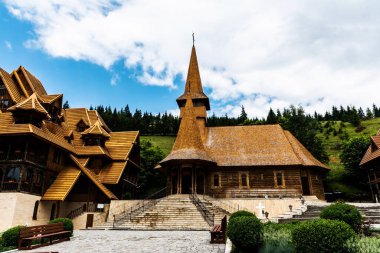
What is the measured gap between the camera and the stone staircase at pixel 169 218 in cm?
2091

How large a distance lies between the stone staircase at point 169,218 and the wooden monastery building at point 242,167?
4079mm

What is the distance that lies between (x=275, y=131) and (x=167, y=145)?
49.6 metres

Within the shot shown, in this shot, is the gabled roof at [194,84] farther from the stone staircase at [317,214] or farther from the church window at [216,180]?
the stone staircase at [317,214]

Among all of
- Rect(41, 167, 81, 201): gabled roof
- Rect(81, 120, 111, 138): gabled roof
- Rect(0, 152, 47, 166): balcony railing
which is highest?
Rect(81, 120, 111, 138): gabled roof

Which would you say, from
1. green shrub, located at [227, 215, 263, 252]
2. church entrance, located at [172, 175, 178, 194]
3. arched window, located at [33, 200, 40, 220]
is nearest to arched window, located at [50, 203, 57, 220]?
arched window, located at [33, 200, 40, 220]

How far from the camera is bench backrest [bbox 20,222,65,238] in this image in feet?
38.8

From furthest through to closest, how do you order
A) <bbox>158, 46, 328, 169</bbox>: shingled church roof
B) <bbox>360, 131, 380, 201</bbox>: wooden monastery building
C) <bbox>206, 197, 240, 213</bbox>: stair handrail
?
<bbox>360, 131, 380, 201</bbox>: wooden monastery building
<bbox>158, 46, 328, 169</bbox>: shingled church roof
<bbox>206, 197, 240, 213</bbox>: stair handrail

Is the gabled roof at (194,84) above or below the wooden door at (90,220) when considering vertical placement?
above

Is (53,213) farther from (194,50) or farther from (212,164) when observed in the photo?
(194,50)

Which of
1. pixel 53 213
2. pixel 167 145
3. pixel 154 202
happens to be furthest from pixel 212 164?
pixel 167 145

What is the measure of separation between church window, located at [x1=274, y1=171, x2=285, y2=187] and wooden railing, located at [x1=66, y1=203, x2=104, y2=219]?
16901mm

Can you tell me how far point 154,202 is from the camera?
83.9 feet

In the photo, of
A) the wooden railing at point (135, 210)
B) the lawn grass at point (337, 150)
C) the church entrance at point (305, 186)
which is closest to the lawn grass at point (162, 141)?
the lawn grass at point (337, 150)

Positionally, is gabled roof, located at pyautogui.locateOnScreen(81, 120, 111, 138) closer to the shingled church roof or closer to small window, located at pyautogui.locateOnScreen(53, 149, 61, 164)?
small window, located at pyautogui.locateOnScreen(53, 149, 61, 164)
